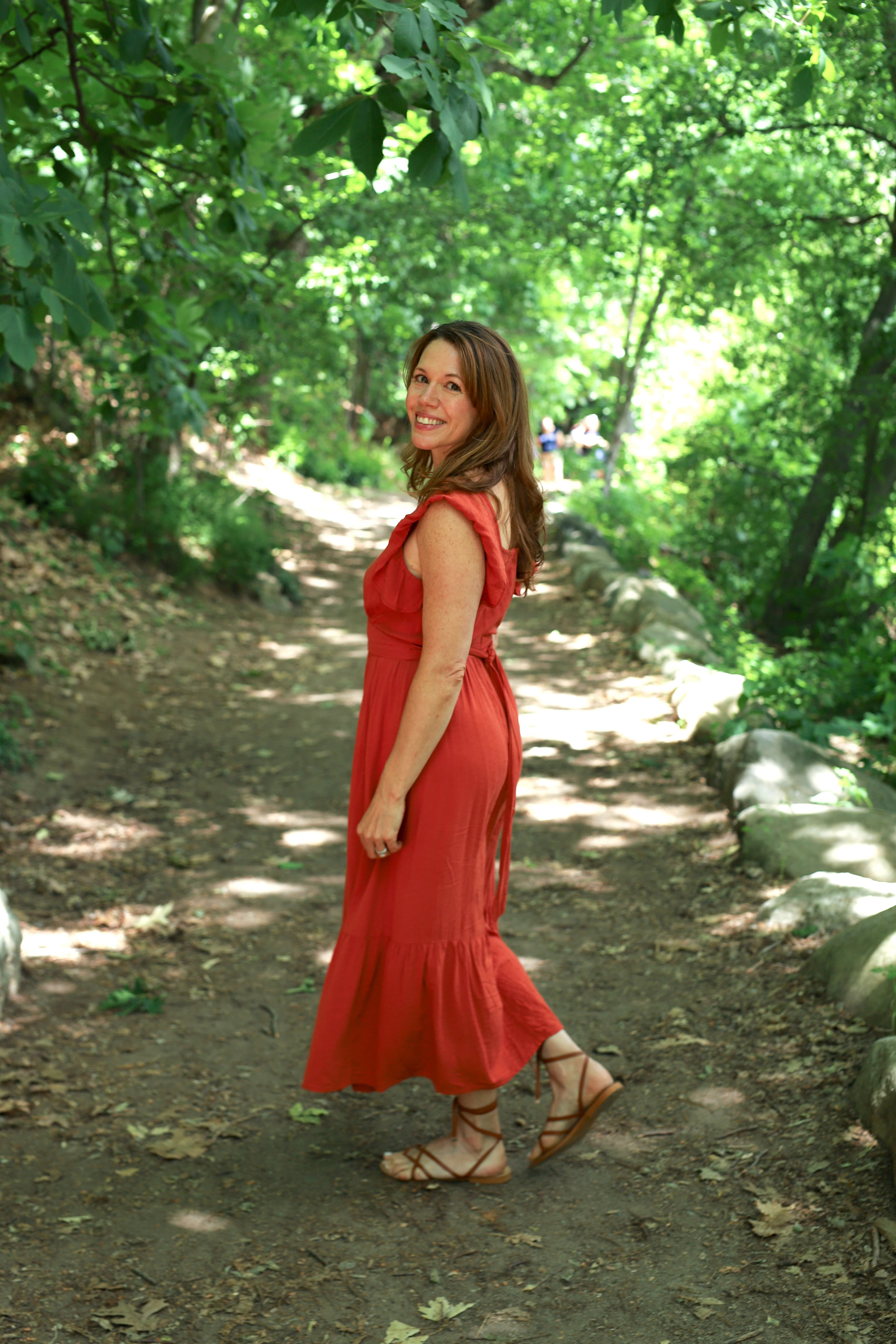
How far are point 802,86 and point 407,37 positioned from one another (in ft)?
4.18

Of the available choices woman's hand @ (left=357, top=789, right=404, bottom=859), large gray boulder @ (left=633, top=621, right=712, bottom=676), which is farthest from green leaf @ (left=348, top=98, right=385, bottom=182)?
large gray boulder @ (left=633, top=621, right=712, bottom=676)

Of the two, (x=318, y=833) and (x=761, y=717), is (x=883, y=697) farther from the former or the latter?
(x=318, y=833)

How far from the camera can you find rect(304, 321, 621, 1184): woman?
250cm

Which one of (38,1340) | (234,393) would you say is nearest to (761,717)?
(38,1340)

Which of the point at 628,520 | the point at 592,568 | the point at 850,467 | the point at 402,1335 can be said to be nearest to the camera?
the point at 402,1335

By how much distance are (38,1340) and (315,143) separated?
2722mm

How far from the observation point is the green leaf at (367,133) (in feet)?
8.16

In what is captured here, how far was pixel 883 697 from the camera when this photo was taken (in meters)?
6.42

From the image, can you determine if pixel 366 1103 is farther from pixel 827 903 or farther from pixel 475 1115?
pixel 827 903

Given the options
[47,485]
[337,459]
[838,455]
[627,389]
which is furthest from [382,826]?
[337,459]

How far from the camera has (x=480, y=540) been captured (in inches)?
97.3

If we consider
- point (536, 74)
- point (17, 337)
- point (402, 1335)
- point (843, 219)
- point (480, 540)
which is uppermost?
point (536, 74)

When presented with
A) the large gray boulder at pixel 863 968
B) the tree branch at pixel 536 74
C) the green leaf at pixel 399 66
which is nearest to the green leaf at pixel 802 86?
the green leaf at pixel 399 66

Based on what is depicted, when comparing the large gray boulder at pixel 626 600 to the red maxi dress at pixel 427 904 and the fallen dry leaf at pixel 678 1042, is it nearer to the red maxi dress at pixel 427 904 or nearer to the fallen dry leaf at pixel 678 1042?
the fallen dry leaf at pixel 678 1042
